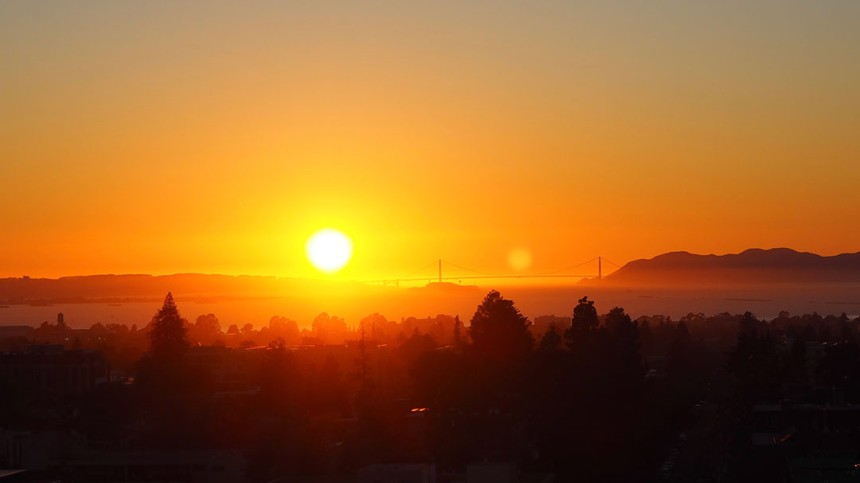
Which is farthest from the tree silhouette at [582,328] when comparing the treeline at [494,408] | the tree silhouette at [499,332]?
the tree silhouette at [499,332]

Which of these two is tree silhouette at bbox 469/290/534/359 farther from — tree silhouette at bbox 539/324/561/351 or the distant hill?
the distant hill

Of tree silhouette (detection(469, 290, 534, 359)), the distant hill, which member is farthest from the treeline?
the distant hill

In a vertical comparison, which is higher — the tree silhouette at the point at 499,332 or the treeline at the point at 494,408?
the tree silhouette at the point at 499,332

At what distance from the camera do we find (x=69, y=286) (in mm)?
180000

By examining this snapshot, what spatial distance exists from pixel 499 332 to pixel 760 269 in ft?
510

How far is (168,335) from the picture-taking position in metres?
37.2

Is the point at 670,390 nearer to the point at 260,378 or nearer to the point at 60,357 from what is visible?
the point at 260,378

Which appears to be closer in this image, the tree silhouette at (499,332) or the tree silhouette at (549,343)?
the tree silhouette at (549,343)

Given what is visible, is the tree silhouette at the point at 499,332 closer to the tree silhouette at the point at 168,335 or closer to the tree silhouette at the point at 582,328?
the tree silhouette at the point at 582,328

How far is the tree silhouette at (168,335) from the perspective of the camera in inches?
1422

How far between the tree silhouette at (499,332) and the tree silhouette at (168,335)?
9.51 meters

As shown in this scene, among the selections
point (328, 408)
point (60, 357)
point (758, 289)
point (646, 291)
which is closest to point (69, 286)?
point (646, 291)

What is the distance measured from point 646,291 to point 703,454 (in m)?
171

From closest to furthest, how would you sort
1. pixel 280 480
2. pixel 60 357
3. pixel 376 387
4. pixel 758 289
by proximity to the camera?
1. pixel 280 480
2. pixel 376 387
3. pixel 60 357
4. pixel 758 289
